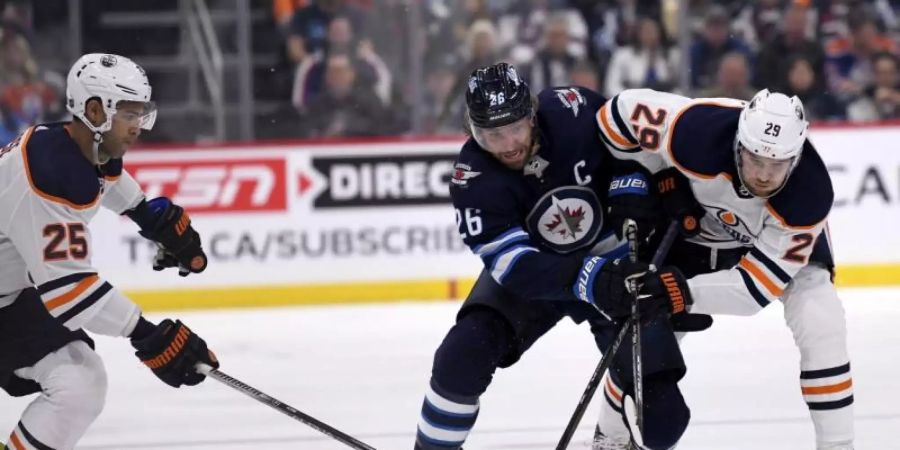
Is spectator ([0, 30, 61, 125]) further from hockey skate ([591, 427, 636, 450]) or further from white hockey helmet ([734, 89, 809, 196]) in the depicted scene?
white hockey helmet ([734, 89, 809, 196])

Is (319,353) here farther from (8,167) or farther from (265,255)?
(8,167)

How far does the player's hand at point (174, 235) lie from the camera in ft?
12.4

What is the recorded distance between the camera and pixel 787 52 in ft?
23.1

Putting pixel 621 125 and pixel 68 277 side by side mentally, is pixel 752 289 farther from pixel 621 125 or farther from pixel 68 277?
pixel 68 277

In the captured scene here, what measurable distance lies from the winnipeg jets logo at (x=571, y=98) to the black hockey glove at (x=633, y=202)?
8.2 inches

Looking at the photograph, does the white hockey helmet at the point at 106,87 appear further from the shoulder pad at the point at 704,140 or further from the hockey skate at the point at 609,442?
the hockey skate at the point at 609,442

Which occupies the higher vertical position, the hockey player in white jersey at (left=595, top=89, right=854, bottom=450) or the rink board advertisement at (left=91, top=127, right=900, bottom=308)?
the hockey player in white jersey at (left=595, top=89, right=854, bottom=450)

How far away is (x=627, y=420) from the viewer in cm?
356

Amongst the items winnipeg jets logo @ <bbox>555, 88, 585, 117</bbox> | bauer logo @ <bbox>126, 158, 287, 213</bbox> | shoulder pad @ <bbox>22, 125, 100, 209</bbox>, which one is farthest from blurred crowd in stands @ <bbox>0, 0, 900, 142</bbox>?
shoulder pad @ <bbox>22, 125, 100, 209</bbox>

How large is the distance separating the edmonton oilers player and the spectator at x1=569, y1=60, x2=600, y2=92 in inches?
135

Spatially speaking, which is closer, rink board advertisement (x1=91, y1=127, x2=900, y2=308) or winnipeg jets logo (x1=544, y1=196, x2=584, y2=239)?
winnipeg jets logo (x1=544, y1=196, x2=584, y2=239)

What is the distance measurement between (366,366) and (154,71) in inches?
101

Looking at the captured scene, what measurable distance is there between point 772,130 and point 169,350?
5.01 ft

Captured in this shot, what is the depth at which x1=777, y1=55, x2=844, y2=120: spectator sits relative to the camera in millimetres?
6949
